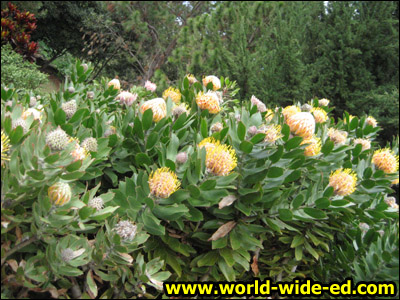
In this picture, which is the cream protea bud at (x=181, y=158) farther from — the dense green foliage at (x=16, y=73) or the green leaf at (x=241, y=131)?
the dense green foliage at (x=16, y=73)

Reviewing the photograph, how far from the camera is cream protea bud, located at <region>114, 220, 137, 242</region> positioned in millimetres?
1026

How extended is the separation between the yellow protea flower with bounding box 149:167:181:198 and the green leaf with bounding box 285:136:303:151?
486mm

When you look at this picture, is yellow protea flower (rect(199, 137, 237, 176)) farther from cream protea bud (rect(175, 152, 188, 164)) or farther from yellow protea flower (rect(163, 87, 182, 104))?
yellow protea flower (rect(163, 87, 182, 104))

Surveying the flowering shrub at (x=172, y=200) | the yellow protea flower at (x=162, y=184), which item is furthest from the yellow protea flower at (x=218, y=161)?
the yellow protea flower at (x=162, y=184)

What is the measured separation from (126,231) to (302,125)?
826 millimetres

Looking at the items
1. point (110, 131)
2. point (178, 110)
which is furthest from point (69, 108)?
point (178, 110)

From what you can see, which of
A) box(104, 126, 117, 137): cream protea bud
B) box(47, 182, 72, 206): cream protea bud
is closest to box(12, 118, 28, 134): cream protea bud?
box(47, 182, 72, 206): cream protea bud

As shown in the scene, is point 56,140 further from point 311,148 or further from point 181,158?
point 311,148

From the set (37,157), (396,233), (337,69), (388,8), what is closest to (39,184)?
(37,157)

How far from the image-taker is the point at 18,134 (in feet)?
3.27

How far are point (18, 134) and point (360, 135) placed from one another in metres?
1.91

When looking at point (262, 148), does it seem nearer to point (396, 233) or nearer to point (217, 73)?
point (396, 233)

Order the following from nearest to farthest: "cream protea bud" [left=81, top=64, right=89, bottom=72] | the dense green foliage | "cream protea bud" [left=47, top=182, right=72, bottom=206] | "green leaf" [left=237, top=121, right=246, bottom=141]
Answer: "cream protea bud" [left=47, top=182, right=72, bottom=206]
"green leaf" [left=237, top=121, right=246, bottom=141]
"cream protea bud" [left=81, top=64, right=89, bottom=72]
the dense green foliage

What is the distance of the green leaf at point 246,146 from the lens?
123 cm
